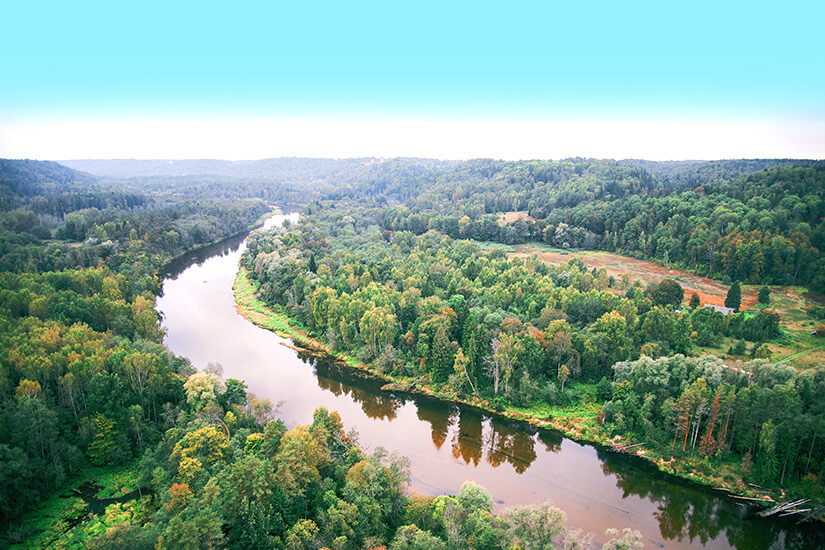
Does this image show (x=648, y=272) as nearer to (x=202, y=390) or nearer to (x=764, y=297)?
(x=764, y=297)

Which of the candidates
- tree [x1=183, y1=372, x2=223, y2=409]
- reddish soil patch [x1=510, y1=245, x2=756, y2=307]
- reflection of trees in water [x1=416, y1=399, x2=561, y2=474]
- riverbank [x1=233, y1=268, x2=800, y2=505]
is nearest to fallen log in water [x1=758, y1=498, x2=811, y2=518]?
riverbank [x1=233, y1=268, x2=800, y2=505]

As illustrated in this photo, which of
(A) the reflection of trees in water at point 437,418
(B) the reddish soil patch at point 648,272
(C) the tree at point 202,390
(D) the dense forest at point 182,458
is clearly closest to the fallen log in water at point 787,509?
(D) the dense forest at point 182,458

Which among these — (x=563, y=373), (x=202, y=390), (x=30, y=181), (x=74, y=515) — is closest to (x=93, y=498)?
(x=74, y=515)

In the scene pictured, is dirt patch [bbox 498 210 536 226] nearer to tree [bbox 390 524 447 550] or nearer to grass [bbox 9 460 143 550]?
grass [bbox 9 460 143 550]

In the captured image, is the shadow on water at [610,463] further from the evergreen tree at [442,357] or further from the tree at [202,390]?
the tree at [202,390]

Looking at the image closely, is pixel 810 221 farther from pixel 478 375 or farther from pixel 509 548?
pixel 509 548
